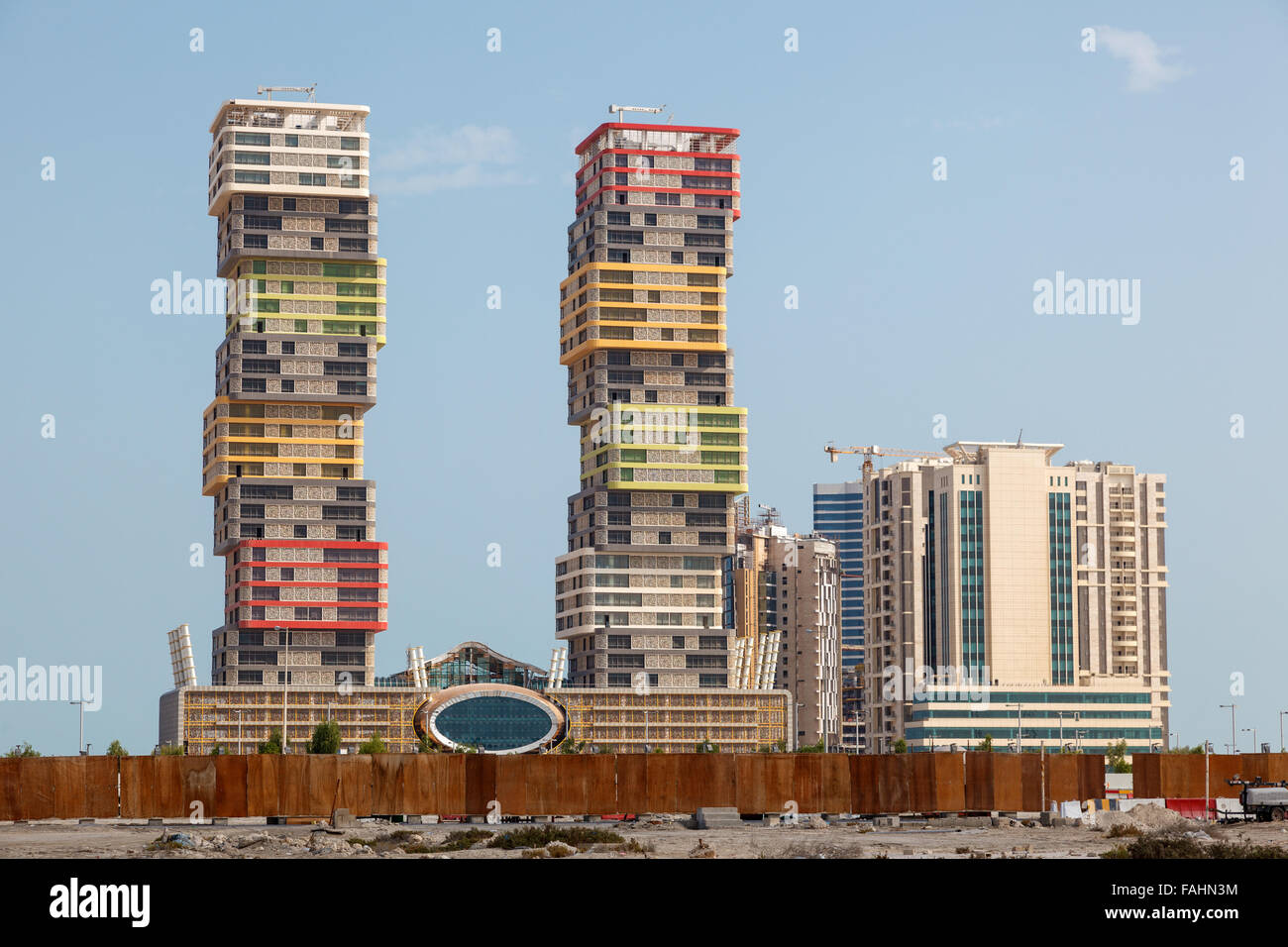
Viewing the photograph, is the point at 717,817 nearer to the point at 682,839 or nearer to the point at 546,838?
the point at 682,839

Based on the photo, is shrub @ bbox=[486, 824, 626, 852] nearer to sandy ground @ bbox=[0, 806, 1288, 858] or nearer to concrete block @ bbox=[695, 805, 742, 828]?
sandy ground @ bbox=[0, 806, 1288, 858]

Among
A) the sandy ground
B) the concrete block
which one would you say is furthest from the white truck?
the concrete block

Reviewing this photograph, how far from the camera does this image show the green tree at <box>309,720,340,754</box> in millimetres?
189875

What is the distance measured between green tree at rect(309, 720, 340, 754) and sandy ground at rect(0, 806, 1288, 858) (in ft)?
384

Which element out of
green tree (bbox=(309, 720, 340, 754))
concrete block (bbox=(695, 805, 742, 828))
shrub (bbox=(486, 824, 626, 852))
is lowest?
green tree (bbox=(309, 720, 340, 754))

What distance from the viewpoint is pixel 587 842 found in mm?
54875

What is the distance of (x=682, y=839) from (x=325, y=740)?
13883cm

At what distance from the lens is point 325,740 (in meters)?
192

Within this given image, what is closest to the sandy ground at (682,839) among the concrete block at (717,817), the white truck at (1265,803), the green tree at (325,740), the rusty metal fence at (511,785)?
the concrete block at (717,817)

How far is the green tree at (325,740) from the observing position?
189875 millimetres
